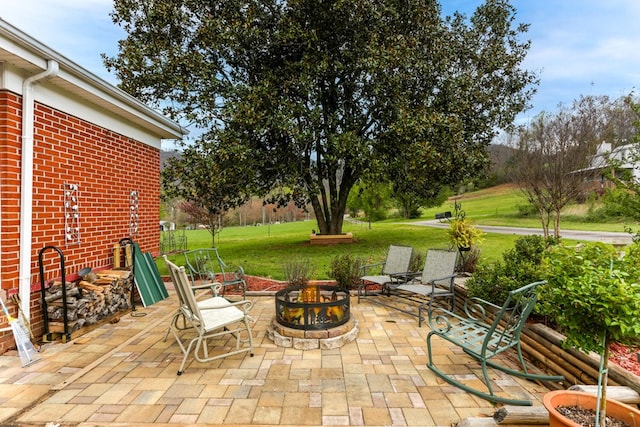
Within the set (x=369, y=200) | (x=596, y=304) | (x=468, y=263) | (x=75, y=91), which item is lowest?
(x=468, y=263)

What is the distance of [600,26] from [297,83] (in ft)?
30.0

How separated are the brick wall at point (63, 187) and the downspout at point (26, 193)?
51 millimetres

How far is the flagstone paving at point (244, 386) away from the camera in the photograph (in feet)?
8.35

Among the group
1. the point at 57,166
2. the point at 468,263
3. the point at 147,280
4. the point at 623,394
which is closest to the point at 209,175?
the point at 147,280

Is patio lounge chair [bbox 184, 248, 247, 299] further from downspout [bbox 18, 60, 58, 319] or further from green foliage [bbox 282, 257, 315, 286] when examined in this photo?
downspout [bbox 18, 60, 58, 319]

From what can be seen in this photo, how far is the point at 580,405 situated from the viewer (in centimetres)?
214

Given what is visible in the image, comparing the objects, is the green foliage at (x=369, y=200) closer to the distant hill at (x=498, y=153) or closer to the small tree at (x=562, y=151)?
the distant hill at (x=498, y=153)

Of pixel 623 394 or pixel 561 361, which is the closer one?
pixel 623 394

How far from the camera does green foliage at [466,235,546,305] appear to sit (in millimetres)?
3951

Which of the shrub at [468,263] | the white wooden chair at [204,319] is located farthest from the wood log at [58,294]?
the shrub at [468,263]

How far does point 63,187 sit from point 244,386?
11.7 feet

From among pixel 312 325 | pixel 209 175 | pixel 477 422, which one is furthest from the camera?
pixel 209 175

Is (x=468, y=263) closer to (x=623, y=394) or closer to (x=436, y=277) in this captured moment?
(x=436, y=277)

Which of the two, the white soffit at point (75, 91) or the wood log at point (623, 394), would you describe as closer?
the wood log at point (623, 394)
